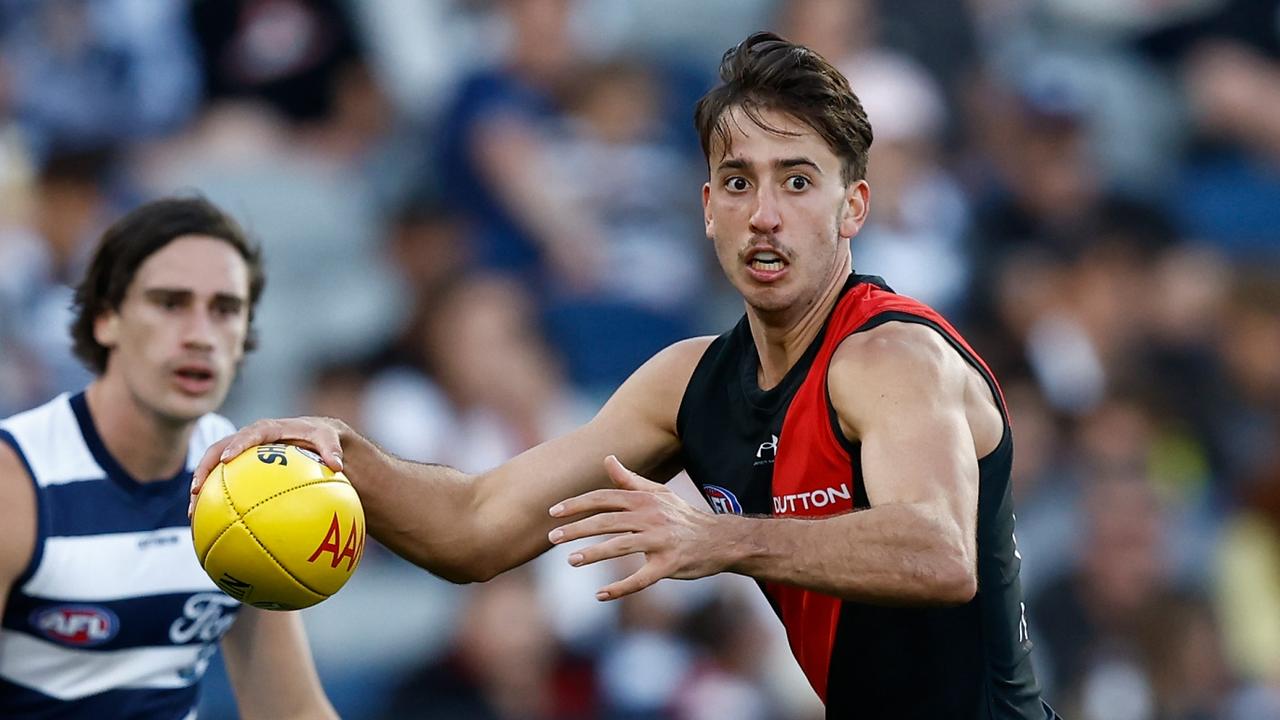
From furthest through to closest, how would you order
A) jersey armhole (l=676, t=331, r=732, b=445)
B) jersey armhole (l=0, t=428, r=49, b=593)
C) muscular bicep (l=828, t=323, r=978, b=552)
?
jersey armhole (l=0, t=428, r=49, b=593) → jersey armhole (l=676, t=331, r=732, b=445) → muscular bicep (l=828, t=323, r=978, b=552)

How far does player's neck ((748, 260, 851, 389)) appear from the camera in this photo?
15.4 ft

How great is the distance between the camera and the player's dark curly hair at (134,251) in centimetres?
586

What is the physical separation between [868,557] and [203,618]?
261cm

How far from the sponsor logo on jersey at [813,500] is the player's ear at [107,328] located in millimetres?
2577

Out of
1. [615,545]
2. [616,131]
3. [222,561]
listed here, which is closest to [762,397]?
[615,545]

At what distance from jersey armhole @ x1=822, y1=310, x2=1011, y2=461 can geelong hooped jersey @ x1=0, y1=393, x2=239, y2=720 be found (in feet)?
7.48

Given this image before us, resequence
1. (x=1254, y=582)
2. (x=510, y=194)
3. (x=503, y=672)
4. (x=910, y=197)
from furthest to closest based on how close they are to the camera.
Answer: (x=910, y=197) → (x=510, y=194) → (x=1254, y=582) → (x=503, y=672)

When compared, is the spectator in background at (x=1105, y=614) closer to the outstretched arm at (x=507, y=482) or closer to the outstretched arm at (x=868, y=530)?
the outstretched arm at (x=507, y=482)

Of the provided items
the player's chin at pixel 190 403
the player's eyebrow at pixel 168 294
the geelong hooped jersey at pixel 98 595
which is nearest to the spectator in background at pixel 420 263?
the player's eyebrow at pixel 168 294

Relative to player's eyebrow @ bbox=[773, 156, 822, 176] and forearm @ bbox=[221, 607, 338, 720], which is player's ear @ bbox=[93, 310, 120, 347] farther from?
player's eyebrow @ bbox=[773, 156, 822, 176]

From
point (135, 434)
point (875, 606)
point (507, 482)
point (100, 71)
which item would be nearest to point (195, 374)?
point (135, 434)

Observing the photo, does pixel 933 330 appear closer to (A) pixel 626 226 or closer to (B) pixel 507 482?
(B) pixel 507 482

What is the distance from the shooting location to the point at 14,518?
5.15m

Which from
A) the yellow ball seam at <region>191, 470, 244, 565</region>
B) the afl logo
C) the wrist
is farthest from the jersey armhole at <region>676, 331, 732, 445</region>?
the yellow ball seam at <region>191, 470, 244, 565</region>
